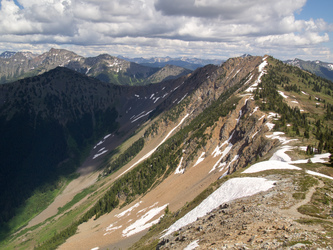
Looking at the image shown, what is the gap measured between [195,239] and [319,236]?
419 inches

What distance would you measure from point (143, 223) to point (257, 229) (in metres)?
52.0

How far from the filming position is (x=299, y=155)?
48.4 m

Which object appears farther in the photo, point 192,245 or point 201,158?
point 201,158

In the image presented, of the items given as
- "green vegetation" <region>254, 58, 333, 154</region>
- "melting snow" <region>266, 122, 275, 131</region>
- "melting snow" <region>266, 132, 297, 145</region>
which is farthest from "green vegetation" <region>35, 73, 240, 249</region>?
"melting snow" <region>266, 132, 297, 145</region>

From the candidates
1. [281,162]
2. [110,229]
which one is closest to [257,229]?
[281,162]

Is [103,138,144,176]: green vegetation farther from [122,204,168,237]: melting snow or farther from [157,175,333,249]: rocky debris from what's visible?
[157,175,333,249]: rocky debris

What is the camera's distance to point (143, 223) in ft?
213

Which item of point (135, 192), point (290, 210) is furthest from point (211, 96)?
point (290, 210)

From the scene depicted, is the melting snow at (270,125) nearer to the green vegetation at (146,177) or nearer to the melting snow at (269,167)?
the green vegetation at (146,177)

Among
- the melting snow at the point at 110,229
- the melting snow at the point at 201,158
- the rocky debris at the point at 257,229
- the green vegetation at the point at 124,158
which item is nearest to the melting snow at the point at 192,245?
the rocky debris at the point at 257,229

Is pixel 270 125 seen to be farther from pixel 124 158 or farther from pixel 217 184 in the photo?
pixel 124 158

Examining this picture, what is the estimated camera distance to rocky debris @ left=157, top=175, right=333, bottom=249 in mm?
16125

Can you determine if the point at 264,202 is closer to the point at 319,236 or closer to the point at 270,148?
the point at 319,236

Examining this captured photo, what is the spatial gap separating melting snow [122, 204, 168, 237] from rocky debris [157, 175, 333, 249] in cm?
3791
